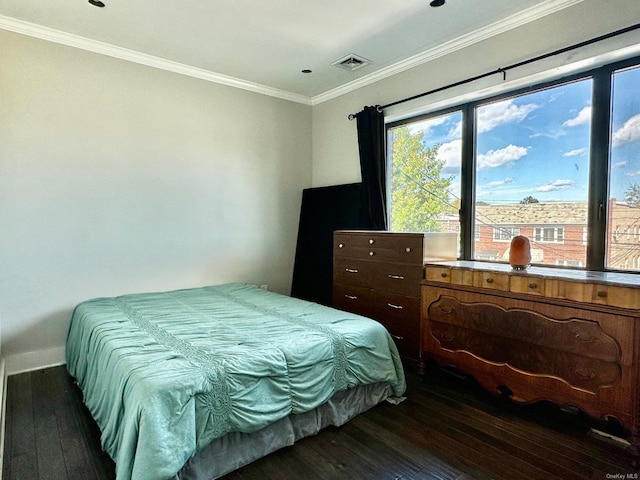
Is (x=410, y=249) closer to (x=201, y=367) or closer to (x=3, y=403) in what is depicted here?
(x=201, y=367)

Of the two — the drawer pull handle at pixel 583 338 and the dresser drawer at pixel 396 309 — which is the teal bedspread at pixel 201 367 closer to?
the dresser drawer at pixel 396 309

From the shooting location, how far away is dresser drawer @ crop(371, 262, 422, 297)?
113 inches

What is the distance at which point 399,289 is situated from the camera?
300 cm

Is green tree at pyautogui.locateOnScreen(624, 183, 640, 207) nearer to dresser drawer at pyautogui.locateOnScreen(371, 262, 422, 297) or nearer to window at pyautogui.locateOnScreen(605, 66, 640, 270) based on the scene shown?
window at pyautogui.locateOnScreen(605, 66, 640, 270)

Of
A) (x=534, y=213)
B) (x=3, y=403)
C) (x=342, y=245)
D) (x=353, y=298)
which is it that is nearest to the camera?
(x=3, y=403)

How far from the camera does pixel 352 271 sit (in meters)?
3.43

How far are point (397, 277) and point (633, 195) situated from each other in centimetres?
162

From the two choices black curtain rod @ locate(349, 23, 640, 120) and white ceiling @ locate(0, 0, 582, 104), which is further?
white ceiling @ locate(0, 0, 582, 104)

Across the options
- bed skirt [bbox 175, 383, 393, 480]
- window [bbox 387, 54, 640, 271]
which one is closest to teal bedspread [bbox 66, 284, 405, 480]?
bed skirt [bbox 175, 383, 393, 480]

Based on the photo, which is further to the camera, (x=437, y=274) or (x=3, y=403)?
(x=437, y=274)

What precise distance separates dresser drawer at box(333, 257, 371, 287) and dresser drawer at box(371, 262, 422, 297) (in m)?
0.08

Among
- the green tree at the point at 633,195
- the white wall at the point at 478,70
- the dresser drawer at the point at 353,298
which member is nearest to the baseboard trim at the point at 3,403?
the dresser drawer at the point at 353,298

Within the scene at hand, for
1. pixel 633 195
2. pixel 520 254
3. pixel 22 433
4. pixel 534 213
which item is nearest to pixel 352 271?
pixel 520 254

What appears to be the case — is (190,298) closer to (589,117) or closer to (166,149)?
(166,149)
